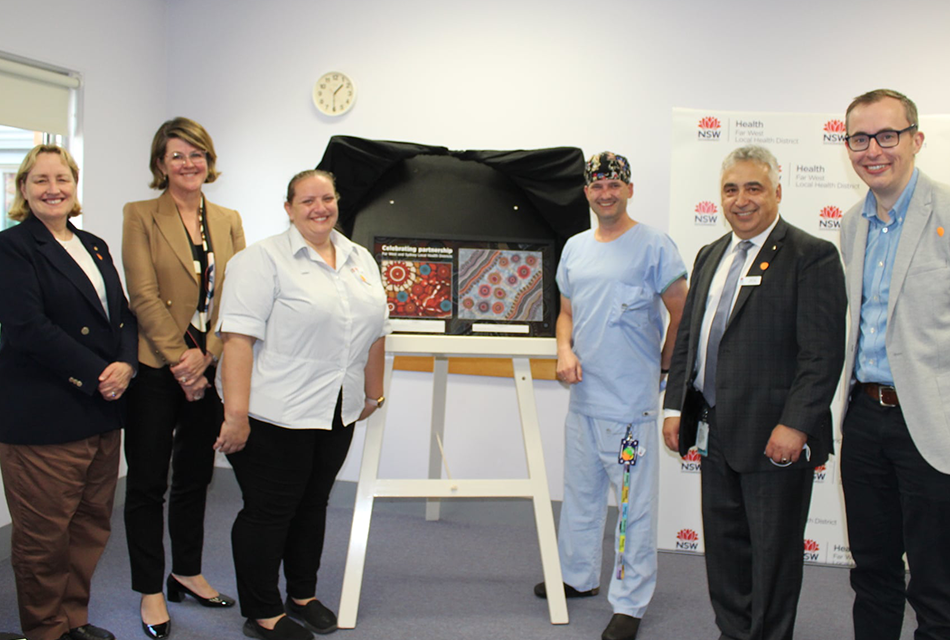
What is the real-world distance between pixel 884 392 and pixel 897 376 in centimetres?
7

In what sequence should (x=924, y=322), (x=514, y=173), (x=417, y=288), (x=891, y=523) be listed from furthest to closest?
(x=514, y=173)
(x=417, y=288)
(x=891, y=523)
(x=924, y=322)

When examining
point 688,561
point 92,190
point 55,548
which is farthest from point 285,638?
point 92,190

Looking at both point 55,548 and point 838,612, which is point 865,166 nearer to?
point 838,612

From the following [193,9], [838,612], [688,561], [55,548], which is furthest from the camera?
[193,9]

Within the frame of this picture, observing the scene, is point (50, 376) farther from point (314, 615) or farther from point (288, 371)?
point (314, 615)

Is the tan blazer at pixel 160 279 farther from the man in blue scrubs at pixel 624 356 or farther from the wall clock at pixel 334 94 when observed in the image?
the wall clock at pixel 334 94

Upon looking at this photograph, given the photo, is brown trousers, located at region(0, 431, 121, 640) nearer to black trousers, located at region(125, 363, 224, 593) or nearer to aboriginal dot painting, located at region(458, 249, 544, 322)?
black trousers, located at region(125, 363, 224, 593)

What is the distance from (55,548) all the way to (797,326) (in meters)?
A: 2.25

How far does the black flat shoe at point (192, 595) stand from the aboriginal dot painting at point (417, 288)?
122 cm

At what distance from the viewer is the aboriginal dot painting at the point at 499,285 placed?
112 inches

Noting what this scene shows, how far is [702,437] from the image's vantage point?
218 cm

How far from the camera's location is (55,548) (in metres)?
2.19

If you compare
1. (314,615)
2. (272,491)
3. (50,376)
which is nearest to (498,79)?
(272,491)

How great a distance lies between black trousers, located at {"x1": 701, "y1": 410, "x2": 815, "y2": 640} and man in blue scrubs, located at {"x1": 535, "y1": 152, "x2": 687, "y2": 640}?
0.41 m
